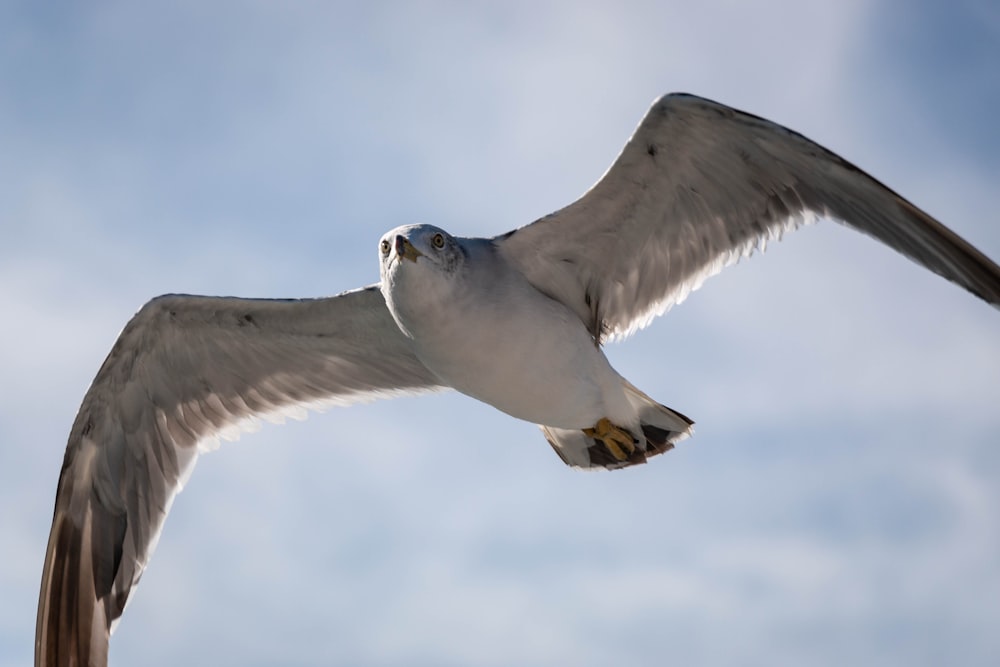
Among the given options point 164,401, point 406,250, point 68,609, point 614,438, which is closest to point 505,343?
point 406,250

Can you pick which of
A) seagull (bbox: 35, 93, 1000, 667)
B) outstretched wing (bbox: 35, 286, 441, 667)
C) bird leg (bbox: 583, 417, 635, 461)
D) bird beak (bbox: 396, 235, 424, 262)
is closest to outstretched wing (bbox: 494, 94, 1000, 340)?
seagull (bbox: 35, 93, 1000, 667)

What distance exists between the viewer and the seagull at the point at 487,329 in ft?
25.1

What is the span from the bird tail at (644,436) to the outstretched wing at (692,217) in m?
0.60

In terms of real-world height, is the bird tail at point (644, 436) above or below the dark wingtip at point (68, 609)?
above

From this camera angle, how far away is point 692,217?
850 cm

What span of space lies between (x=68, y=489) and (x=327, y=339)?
2619mm

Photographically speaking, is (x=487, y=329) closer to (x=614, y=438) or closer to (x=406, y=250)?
(x=406, y=250)

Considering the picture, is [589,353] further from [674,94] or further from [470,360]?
[674,94]

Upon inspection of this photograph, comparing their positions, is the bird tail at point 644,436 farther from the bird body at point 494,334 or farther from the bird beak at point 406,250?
the bird beak at point 406,250

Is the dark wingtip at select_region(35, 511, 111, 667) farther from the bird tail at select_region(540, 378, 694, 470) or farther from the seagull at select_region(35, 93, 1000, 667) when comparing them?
the bird tail at select_region(540, 378, 694, 470)

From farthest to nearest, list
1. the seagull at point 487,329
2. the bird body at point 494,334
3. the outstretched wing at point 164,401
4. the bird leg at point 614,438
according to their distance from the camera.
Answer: the outstretched wing at point 164,401 → the bird leg at point 614,438 → the seagull at point 487,329 → the bird body at point 494,334

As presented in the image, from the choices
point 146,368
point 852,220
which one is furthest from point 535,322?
point 146,368

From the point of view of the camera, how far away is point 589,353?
8305 millimetres

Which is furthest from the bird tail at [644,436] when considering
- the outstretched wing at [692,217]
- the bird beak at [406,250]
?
the bird beak at [406,250]
